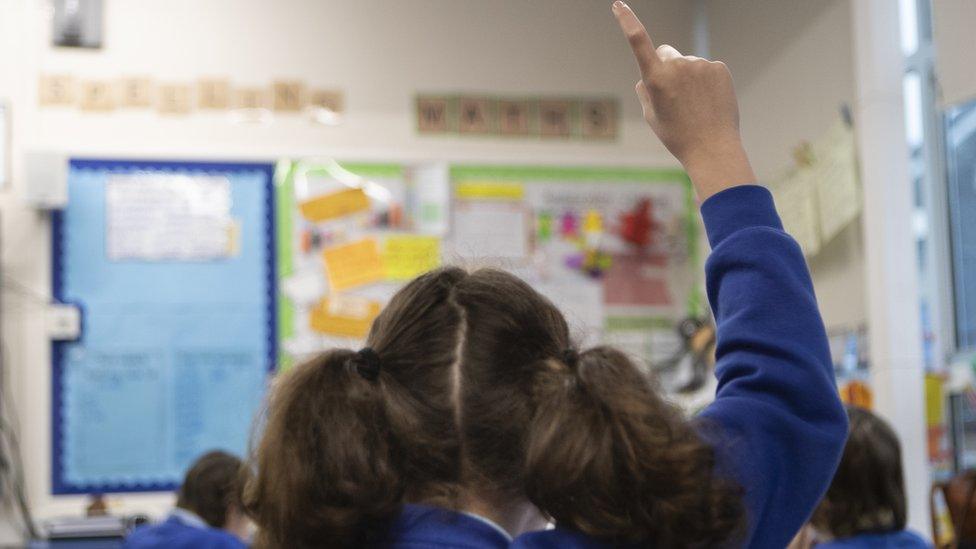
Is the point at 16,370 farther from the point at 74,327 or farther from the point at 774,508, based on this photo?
the point at 774,508

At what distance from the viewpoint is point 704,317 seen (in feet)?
11.5

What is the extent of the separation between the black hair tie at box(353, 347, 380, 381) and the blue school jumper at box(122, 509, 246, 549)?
1.65 metres

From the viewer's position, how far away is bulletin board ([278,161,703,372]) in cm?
339

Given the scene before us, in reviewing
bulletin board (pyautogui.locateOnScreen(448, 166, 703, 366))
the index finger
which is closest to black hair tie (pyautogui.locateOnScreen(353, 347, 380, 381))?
the index finger

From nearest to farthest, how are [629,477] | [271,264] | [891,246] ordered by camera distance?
1. [629,477]
2. [891,246]
3. [271,264]

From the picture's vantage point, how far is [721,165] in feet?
2.09

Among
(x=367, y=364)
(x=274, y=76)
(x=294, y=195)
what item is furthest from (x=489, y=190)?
(x=367, y=364)

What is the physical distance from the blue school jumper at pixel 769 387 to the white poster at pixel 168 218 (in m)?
2.83

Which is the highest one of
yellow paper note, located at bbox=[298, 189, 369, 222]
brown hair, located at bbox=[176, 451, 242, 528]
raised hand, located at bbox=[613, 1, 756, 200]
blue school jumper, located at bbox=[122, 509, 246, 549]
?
yellow paper note, located at bbox=[298, 189, 369, 222]

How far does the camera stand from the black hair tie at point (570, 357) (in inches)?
25.4

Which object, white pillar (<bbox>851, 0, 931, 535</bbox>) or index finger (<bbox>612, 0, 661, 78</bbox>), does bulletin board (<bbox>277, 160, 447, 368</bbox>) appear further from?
index finger (<bbox>612, 0, 661, 78</bbox>)

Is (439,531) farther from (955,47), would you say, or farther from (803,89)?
(803,89)

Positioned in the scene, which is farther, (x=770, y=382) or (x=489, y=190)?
(x=489, y=190)

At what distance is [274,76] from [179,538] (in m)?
Result: 1.59
